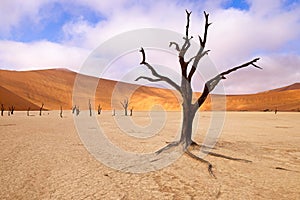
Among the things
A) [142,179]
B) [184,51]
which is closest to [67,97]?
[184,51]

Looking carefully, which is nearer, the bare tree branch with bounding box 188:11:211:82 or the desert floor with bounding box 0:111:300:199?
the desert floor with bounding box 0:111:300:199

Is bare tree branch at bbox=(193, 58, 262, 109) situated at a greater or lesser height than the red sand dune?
lesser

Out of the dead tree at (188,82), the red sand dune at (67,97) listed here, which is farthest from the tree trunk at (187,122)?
the red sand dune at (67,97)

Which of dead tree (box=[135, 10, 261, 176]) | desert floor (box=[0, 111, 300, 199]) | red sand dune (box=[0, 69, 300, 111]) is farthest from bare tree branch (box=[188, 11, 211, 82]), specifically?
red sand dune (box=[0, 69, 300, 111])

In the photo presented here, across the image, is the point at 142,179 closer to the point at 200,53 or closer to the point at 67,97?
the point at 200,53

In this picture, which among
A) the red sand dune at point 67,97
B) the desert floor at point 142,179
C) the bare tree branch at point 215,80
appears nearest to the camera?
the desert floor at point 142,179

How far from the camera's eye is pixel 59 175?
767cm

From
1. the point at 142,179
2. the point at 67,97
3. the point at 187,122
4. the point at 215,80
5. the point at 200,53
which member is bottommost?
the point at 142,179

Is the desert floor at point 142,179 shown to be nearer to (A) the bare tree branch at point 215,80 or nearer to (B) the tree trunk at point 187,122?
(B) the tree trunk at point 187,122

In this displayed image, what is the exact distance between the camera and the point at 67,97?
10488cm

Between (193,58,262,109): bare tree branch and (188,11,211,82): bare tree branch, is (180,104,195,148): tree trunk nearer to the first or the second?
(193,58,262,109): bare tree branch

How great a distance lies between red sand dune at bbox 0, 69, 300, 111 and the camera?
82000mm

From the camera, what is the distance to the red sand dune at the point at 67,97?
8200 centimetres

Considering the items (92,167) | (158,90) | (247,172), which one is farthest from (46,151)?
(158,90)
